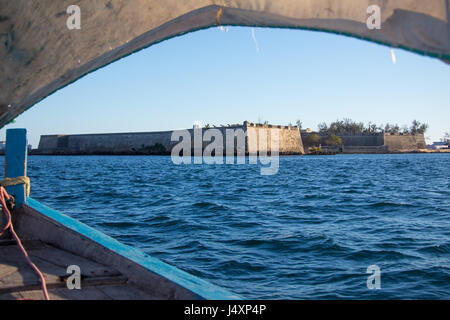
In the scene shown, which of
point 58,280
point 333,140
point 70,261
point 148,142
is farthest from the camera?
point 333,140

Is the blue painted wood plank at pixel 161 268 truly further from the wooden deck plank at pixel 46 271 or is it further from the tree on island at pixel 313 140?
the tree on island at pixel 313 140

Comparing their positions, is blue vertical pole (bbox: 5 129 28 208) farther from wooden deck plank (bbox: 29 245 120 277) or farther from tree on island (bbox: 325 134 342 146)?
tree on island (bbox: 325 134 342 146)

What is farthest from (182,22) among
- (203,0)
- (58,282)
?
(58,282)

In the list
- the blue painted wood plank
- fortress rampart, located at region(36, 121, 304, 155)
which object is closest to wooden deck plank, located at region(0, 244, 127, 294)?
the blue painted wood plank

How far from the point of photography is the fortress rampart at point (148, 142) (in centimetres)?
4875

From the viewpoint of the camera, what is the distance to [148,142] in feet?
187

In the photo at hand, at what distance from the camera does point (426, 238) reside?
6.61m

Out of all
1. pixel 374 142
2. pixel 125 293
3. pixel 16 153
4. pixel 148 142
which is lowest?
pixel 125 293

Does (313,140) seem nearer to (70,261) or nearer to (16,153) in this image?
(16,153)

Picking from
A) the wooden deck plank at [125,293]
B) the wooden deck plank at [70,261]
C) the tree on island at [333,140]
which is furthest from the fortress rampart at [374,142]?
the wooden deck plank at [125,293]

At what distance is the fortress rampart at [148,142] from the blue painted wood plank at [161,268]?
43.8 meters

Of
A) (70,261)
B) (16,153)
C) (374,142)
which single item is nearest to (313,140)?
(374,142)

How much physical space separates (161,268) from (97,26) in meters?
1.39

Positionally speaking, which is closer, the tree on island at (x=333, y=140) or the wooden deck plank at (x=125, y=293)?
the wooden deck plank at (x=125, y=293)
